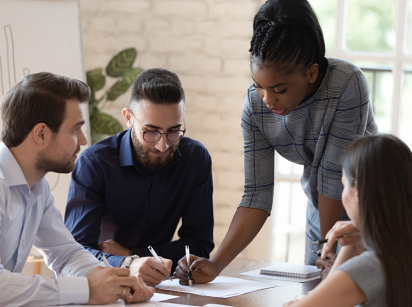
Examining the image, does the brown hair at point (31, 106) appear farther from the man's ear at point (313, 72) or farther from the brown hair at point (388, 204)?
the brown hair at point (388, 204)

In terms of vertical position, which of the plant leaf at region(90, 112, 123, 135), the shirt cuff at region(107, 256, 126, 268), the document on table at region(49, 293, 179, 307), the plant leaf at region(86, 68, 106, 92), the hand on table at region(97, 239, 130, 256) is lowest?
the hand on table at region(97, 239, 130, 256)

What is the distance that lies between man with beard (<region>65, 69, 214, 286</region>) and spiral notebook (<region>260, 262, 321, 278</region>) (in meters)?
0.29

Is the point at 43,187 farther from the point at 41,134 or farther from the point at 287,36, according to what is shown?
the point at 287,36

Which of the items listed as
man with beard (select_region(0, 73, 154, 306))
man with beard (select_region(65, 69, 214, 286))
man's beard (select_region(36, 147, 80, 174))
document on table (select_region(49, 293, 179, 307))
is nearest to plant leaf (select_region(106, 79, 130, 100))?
man with beard (select_region(65, 69, 214, 286))

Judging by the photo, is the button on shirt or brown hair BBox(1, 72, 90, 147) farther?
brown hair BBox(1, 72, 90, 147)

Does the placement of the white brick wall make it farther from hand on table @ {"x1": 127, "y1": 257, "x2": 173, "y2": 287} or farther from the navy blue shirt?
hand on table @ {"x1": 127, "y1": 257, "x2": 173, "y2": 287}

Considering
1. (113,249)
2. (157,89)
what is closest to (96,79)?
(157,89)

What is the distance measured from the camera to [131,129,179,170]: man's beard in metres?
1.82

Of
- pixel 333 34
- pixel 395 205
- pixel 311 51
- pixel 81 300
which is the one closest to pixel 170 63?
pixel 333 34

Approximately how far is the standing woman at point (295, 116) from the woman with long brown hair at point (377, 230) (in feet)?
1.46

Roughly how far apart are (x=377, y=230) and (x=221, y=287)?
Result: 0.63 metres

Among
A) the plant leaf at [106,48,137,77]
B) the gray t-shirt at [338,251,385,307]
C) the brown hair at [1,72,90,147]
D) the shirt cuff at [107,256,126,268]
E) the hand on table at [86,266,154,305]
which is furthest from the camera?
the plant leaf at [106,48,137,77]

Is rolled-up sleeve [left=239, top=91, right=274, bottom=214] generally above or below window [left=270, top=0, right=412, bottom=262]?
below

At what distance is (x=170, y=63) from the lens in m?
3.33
